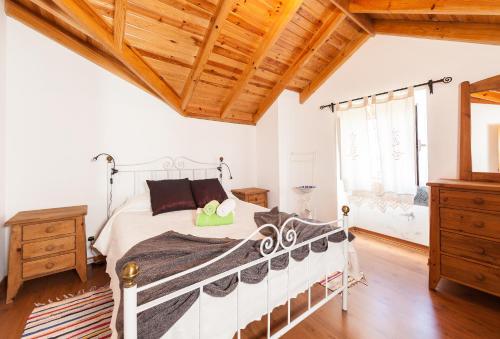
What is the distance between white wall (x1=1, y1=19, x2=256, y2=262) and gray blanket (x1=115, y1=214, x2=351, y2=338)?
5.47 feet

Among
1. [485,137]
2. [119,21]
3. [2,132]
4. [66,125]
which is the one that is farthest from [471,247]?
[2,132]

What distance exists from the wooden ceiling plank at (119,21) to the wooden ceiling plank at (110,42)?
5cm

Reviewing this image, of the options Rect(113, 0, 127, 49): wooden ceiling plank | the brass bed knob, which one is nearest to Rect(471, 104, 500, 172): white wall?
the brass bed knob

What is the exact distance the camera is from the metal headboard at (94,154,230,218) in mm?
2719

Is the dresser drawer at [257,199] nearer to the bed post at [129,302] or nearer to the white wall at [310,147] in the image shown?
the white wall at [310,147]

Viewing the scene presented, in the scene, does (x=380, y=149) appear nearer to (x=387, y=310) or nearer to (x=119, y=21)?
(x=387, y=310)

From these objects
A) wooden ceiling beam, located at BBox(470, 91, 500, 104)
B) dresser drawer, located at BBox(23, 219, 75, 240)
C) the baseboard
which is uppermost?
wooden ceiling beam, located at BBox(470, 91, 500, 104)

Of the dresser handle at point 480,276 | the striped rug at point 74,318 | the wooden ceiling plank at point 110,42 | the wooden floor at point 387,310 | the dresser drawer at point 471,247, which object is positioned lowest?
the wooden floor at point 387,310

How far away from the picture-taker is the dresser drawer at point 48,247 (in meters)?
1.94

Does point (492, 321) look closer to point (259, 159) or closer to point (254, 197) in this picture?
point (254, 197)

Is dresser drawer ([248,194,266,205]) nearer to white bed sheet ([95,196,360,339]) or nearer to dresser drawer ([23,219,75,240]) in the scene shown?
white bed sheet ([95,196,360,339])

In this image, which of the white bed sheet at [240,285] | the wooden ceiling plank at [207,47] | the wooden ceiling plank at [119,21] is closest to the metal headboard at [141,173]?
the white bed sheet at [240,285]

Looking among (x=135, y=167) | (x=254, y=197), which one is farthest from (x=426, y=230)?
(x=135, y=167)

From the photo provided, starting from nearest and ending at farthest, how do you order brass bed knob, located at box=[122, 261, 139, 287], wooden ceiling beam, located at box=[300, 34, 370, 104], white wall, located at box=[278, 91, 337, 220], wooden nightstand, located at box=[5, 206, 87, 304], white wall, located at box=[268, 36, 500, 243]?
brass bed knob, located at box=[122, 261, 139, 287]
wooden nightstand, located at box=[5, 206, 87, 304]
white wall, located at box=[268, 36, 500, 243]
wooden ceiling beam, located at box=[300, 34, 370, 104]
white wall, located at box=[278, 91, 337, 220]
